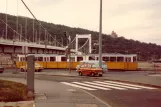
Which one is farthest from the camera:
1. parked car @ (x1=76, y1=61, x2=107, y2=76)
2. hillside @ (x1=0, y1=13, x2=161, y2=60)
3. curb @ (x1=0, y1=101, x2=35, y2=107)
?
hillside @ (x1=0, y1=13, x2=161, y2=60)

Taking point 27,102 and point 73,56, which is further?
point 73,56

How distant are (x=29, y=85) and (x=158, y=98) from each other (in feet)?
20.6

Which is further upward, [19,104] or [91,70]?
[91,70]

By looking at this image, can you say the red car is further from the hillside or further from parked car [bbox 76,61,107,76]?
the hillside

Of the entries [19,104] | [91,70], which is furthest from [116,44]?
[19,104]

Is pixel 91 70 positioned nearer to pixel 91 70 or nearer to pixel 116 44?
pixel 91 70

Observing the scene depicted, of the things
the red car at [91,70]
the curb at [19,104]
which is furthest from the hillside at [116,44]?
the curb at [19,104]

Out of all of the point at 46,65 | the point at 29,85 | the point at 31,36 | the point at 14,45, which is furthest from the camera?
the point at 31,36

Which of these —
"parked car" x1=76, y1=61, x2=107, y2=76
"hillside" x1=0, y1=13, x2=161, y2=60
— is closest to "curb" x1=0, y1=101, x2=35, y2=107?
"parked car" x1=76, y1=61, x2=107, y2=76

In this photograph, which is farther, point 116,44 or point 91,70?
point 116,44

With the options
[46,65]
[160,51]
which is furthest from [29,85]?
[160,51]

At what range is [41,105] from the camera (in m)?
13.6

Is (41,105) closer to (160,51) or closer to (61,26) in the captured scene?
(61,26)

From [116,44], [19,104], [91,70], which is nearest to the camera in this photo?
[19,104]
